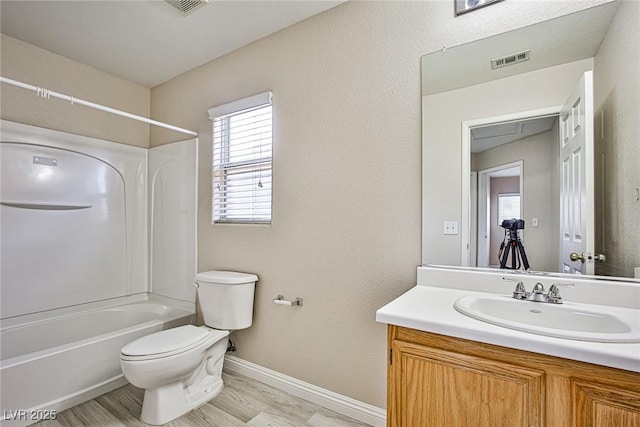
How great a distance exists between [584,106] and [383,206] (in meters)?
0.95

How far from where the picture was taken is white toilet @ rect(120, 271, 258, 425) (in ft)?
5.49

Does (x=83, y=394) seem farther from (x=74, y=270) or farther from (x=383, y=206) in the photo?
(x=383, y=206)

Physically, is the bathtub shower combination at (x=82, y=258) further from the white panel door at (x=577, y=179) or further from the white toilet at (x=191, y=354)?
the white panel door at (x=577, y=179)

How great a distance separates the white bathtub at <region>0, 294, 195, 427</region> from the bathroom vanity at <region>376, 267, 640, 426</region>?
1.89m

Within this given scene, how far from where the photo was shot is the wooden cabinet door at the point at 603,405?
796 mm

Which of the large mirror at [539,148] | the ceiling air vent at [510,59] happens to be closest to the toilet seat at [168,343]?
the large mirror at [539,148]

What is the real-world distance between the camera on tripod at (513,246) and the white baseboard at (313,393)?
3.39ft

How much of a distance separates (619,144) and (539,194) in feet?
1.04

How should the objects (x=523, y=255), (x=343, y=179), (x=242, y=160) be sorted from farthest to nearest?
(x=242, y=160), (x=343, y=179), (x=523, y=255)

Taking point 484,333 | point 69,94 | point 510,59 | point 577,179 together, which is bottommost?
point 484,333

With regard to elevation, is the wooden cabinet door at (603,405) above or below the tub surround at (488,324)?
below

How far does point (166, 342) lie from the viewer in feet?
5.88

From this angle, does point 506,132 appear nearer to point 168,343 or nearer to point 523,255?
point 523,255

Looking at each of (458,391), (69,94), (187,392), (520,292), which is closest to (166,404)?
(187,392)
